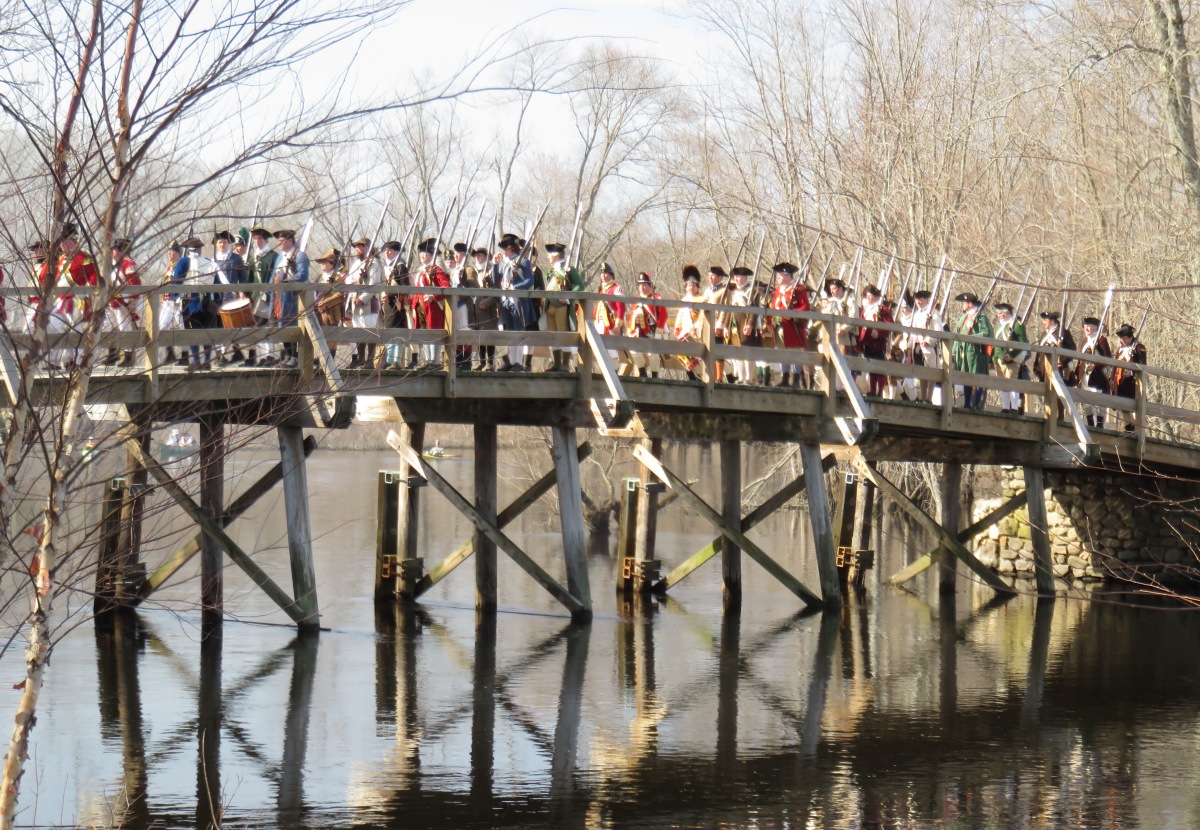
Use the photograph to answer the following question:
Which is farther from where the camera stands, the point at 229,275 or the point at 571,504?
the point at 571,504

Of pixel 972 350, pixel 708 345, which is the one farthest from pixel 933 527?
pixel 708 345

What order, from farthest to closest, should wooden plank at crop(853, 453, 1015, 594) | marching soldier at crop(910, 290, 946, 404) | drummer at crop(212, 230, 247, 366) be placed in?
marching soldier at crop(910, 290, 946, 404) → wooden plank at crop(853, 453, 1015, 594) → drummer at crop(212, 230, 247, 366)

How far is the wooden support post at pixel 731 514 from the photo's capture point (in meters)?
17.3

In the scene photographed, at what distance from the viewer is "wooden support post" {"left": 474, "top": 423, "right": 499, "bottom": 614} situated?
16234 millimetres

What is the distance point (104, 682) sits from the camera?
12883 millimetres

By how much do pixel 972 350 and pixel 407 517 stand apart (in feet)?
23.7

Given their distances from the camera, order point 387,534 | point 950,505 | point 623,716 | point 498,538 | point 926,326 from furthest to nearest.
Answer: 1. point 950,505
2. point 926,326
3. point 387,534
4. point 498,538
5. point 623,716

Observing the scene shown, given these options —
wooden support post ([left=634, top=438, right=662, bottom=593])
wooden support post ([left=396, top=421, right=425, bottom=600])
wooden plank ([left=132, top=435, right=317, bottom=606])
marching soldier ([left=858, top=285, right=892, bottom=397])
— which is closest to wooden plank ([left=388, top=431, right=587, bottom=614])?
wooden support post ([left=396, top=421, right=425, bottom=600])

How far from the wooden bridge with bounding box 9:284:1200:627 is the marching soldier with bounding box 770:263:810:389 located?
0.22 meters

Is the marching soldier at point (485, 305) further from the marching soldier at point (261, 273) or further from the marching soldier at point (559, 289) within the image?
the marching soldier at point (261, 273)

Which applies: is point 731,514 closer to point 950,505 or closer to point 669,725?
point 950,505

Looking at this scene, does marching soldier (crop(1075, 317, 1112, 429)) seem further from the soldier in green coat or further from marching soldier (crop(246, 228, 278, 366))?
marching soldier (crop(246, 228, 278, 366))

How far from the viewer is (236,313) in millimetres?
13586

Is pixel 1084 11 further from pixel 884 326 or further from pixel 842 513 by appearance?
pixel 842 513
